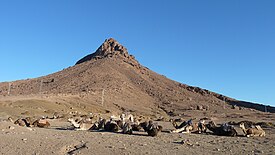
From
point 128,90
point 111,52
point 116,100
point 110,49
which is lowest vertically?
point 116,100

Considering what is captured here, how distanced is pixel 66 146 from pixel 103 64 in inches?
4173

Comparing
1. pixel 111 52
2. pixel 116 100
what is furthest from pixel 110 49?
pixel 116 100

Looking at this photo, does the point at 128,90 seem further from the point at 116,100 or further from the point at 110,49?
the point at 110,49

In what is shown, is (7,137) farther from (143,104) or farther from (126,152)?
(143,104)

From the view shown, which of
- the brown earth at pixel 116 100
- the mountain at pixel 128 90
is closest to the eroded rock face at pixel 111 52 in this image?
the brown earth at pixel 116 100

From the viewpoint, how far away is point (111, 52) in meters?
143

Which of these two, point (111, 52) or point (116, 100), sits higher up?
point (111, 52)

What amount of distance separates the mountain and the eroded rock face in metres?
7.18

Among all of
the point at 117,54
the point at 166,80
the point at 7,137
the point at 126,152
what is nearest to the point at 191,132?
the point at 126,152

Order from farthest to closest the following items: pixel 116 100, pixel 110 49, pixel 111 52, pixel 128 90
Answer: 1. pixel 110 49
2. pixel 111 52
3. pixel 128 90
4. pixel 116 100

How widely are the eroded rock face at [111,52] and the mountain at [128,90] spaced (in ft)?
23.5

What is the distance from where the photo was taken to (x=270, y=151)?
9883mm

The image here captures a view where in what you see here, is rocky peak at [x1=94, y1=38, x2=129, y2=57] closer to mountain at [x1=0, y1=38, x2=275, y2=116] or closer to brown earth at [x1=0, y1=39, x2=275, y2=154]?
brown earth at [x1=0, y1=39, x2=275, y2=154]

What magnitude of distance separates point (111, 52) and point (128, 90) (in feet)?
181
